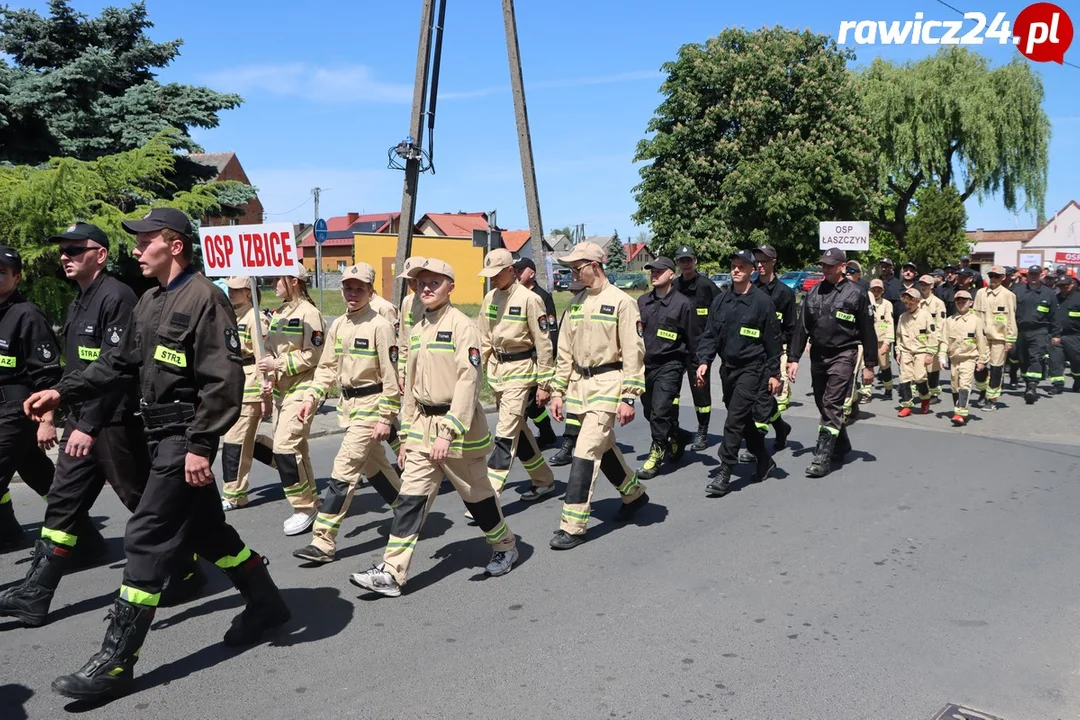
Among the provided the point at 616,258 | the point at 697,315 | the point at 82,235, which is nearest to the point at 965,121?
the point at 697,315

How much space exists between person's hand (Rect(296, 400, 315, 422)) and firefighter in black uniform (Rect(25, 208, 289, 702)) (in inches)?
74.1

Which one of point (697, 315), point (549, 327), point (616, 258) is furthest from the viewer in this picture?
point (616, 258)

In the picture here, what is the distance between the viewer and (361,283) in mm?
6203

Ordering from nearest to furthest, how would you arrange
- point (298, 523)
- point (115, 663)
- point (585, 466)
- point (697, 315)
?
point (115, 663) → point (585, 466) → point (298, 523) → point (697, 315)

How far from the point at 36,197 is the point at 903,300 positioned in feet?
36.7

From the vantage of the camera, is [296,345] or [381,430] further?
[296,345]

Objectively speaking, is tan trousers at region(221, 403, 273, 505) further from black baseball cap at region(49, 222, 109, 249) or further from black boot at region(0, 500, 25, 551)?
black baseball cap at region(49, 222, 109, 249)

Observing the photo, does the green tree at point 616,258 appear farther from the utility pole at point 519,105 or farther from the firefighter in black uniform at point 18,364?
the firefighter in black uniform at point 18,364

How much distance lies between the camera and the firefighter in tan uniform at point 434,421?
509 centimetres

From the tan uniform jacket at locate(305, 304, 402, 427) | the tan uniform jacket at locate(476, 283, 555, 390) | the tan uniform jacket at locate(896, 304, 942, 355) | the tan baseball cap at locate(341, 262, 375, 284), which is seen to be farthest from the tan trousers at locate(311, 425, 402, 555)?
the tan uniform jacket at locate(896, 304, 942, 355)

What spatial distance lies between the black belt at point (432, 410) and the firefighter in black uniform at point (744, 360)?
3184 millimetres

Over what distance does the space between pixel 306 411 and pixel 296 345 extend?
2.46ft

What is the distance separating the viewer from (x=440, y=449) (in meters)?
5.01

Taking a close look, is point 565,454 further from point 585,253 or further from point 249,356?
point 249,356
